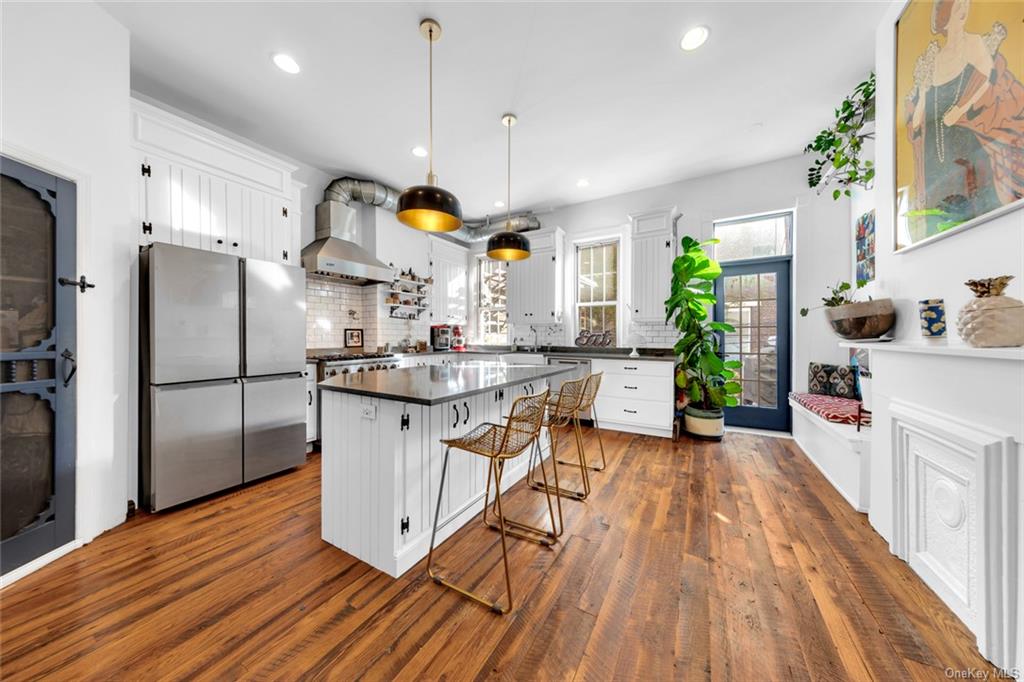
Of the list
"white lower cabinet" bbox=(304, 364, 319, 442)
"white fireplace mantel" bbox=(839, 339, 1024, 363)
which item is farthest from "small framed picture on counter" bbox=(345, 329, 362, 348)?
"white fireplace mantel" bbox=(839, 339, 1024, 363)

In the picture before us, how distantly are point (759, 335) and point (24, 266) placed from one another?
19.7ft

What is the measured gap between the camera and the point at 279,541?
77.0 inches

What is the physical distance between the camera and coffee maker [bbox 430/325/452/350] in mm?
5266

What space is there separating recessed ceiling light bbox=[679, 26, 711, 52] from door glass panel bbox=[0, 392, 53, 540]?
14.1 feet

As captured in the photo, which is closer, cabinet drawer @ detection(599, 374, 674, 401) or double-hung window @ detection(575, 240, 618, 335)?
cabinet drawer @ detection(599, 374, 674, 401)

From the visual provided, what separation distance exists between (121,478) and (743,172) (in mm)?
6270

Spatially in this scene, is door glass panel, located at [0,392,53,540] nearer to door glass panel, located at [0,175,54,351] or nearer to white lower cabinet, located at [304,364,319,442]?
door glass panel, located at [0,175,54,351]

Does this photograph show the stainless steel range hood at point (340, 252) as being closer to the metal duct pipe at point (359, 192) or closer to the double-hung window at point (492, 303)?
the metal duct pipe at point (359, 192)

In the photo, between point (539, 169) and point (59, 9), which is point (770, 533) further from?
point (59, 9)

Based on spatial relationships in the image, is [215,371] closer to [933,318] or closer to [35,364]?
[35,364]

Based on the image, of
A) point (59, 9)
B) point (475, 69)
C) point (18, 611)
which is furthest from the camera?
point (475, 69)

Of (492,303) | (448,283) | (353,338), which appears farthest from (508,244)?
(492,303)

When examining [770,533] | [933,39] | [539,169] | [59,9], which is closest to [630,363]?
[770,533]

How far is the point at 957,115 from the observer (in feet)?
4.71
